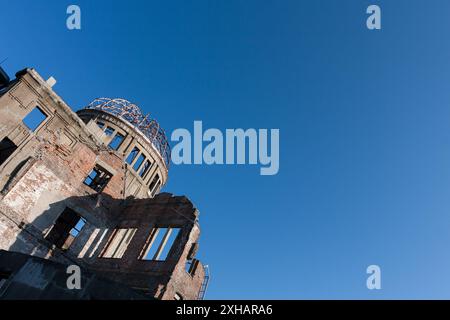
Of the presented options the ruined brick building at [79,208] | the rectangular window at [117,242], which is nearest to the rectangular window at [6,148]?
the ruined brick building at [79,208]

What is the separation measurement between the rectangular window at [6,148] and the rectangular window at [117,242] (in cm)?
747

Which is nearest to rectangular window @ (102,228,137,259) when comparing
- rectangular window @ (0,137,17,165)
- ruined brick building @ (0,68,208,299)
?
ruined brick building @ (0,68,208,299)

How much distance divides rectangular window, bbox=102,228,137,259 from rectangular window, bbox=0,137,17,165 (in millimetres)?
7471

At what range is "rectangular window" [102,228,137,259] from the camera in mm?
18422

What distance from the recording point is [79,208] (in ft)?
60.5

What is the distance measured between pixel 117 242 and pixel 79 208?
10.6 feet

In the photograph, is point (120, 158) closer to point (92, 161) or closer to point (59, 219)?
point (92, 161)

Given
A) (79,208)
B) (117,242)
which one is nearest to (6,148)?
(79,208)

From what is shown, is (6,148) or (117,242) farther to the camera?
(117,242)

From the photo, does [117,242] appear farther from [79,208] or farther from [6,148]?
[6,148]

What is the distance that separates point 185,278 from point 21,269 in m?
7.32
